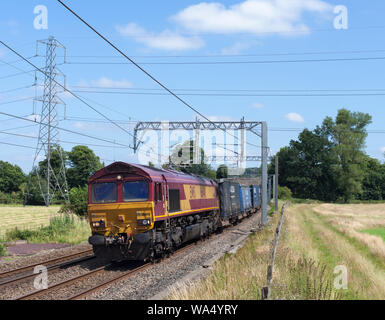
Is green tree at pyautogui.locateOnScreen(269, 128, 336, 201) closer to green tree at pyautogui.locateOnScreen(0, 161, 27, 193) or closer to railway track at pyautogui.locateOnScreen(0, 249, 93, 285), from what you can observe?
green tree at pyautogui.locateOnScreen(0, 161, 27, 193)

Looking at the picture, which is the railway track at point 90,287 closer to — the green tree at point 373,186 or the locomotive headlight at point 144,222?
the locomotive headlight at point 144,222

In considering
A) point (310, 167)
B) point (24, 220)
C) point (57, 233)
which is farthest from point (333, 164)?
point (57, 233)

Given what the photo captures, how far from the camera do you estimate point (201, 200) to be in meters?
21.2

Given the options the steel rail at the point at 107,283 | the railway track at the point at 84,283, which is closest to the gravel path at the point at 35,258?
the railway track at the point at 84,283

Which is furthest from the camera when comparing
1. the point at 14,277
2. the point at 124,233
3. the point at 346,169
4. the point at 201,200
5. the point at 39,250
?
the point at 346,169

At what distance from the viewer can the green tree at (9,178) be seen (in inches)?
4198

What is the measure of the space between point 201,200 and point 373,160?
10217 centimetres

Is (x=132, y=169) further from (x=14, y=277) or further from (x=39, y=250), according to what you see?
(x=39, y=250)

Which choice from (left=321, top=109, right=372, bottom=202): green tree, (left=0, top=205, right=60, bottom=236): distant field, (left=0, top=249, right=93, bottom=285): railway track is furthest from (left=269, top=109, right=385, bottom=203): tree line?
(left=0, top=249, right=93, bottom=285): railway track

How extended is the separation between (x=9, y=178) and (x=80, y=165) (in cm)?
2940

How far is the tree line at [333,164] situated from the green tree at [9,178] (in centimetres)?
6610

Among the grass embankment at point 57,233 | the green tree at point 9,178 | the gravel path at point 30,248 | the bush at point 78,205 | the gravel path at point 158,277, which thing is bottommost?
the gravel path at point 158,277

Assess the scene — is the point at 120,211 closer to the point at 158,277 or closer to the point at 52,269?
the point at 158,277
